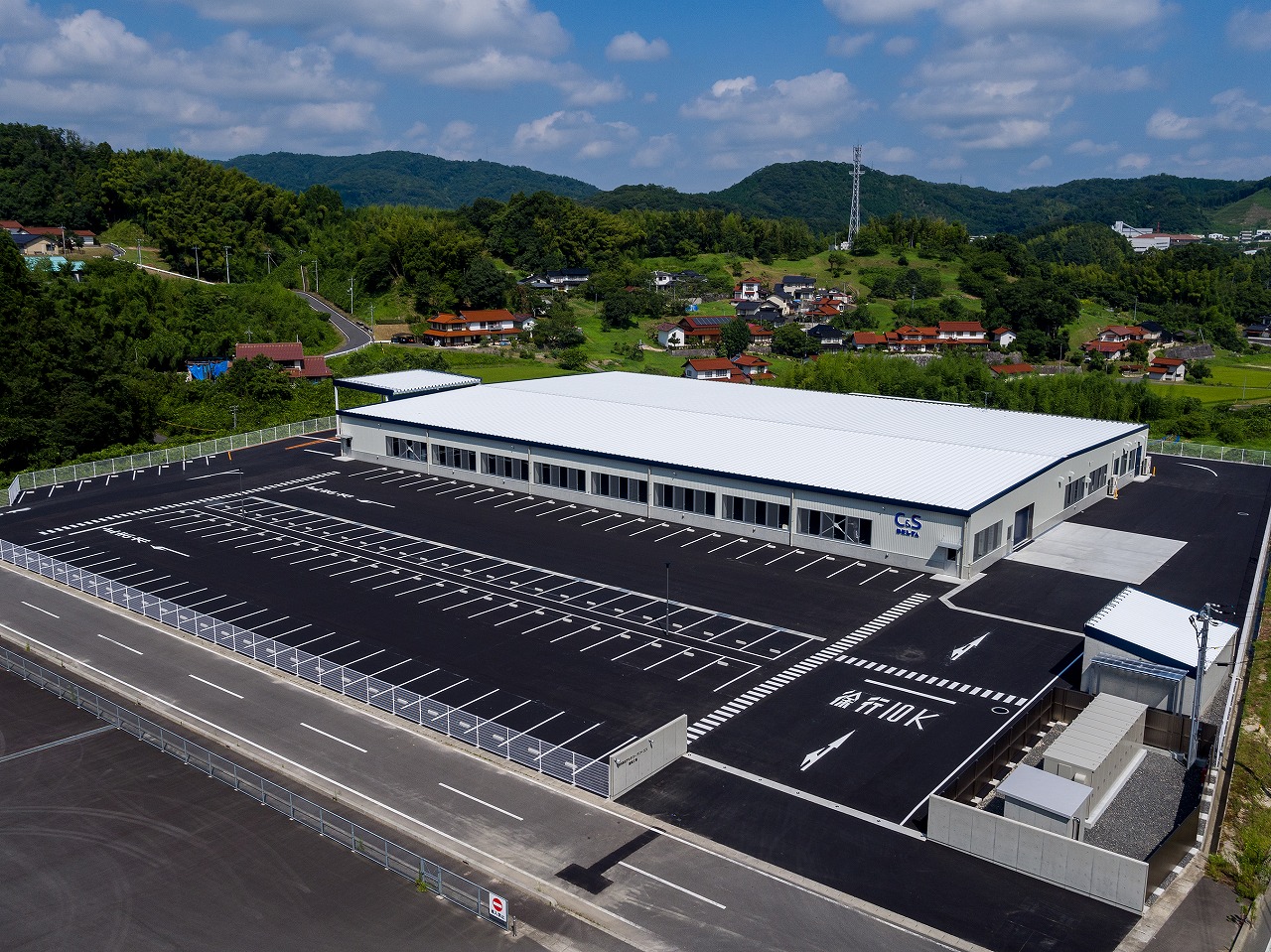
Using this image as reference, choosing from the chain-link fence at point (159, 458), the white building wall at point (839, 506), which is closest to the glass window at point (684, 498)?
the white building wall at point (839, 506)

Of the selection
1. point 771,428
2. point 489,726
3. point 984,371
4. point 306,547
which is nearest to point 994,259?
point 984,371

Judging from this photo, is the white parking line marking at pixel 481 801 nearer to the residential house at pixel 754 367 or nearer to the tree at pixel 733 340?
the residential house at pixel 754 367

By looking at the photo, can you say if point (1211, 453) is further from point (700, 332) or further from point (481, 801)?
point (700, 332)

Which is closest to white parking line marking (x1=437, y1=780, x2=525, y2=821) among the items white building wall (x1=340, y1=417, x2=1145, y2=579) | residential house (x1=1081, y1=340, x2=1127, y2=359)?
white building wall (x1=340, y1=417, x2=1145, y2=579)

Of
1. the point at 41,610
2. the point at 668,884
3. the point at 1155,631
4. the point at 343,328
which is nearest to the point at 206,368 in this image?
the point at 343,328

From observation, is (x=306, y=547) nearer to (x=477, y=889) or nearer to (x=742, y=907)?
(x=477, y=889)

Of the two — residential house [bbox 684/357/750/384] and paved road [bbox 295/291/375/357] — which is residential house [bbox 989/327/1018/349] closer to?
residential house [bbox 684/357/750/384]
